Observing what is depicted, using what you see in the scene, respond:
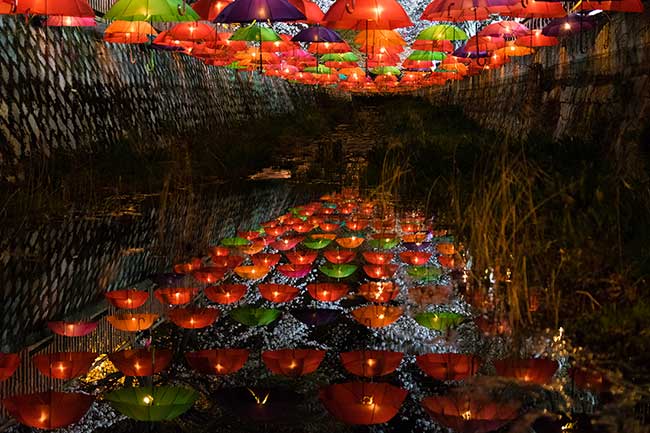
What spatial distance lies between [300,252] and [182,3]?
6.28 meters

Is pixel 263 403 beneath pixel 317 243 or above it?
above

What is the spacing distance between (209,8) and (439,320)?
9.69 m

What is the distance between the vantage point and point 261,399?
4105 mm

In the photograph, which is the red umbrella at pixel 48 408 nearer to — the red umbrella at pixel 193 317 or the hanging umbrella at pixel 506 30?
the red umbrella at pixel 193 317

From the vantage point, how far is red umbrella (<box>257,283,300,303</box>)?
239 inches

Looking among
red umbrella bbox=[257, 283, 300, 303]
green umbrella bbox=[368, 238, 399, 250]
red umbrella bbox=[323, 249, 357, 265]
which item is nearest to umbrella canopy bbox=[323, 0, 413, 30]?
green umbrella bbox=[368, 238, 399, 250]

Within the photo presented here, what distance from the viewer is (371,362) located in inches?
178

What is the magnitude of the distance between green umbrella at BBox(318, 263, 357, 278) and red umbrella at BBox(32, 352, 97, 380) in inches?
117

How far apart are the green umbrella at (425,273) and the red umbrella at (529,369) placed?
2538mm

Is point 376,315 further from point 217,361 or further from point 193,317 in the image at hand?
point 217,361

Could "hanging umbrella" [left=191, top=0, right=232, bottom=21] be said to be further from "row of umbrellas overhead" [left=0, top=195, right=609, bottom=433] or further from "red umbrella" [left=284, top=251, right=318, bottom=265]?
"red umbrella" [left=284, top=251, right=318, bottom=265]

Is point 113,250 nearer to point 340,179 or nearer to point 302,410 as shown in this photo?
point 302,410

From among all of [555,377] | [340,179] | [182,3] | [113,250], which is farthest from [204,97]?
[555,377]

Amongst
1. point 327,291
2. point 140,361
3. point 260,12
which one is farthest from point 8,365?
point 260,12
